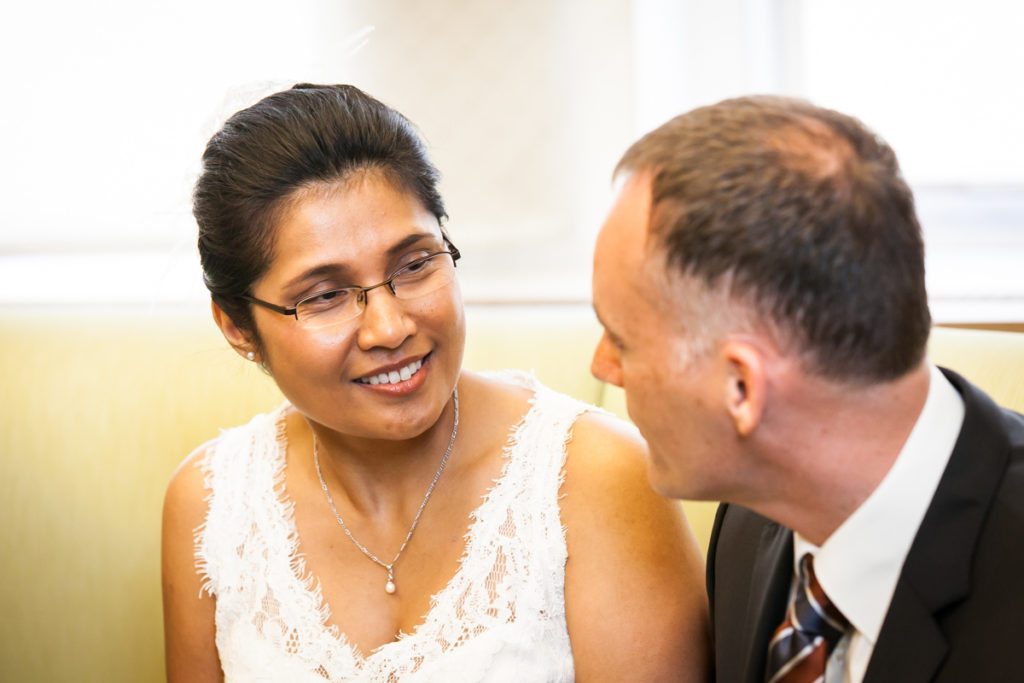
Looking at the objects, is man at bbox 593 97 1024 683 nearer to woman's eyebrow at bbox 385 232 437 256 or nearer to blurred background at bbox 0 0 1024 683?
woman's eyebrow at bbox 385 232 437 256

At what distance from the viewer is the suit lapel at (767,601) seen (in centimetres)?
138

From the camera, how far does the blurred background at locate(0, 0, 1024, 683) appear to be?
238 centimetres

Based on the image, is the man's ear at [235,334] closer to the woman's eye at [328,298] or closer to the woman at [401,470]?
the woman at [401,470]

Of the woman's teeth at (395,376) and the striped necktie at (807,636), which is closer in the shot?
the striped necktie at (807,636)

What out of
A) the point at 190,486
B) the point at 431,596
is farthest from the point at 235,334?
the point at 431,596

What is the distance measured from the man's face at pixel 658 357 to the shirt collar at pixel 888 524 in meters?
0.15

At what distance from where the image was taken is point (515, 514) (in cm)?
173

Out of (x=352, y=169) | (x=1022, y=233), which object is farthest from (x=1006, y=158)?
(x=352, y=169)

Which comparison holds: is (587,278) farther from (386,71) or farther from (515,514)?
(515,514)

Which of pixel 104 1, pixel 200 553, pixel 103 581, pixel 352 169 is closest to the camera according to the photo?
pixel 352 169

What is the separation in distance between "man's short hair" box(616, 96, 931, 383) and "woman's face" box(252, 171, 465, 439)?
0.57 m

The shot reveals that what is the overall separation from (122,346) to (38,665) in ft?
2.36

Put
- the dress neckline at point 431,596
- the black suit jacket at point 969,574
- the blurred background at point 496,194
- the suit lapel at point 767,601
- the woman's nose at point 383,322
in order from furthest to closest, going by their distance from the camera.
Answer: the blurred background at point 496,194, the dress neckline at point 431,596, the woman's nose at point 383,322, the suit lapel at point 767,601, the black suit jacket at point 969,574

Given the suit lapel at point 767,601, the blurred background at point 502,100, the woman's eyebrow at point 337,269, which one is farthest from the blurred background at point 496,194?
the suit lapel at point 767,601
